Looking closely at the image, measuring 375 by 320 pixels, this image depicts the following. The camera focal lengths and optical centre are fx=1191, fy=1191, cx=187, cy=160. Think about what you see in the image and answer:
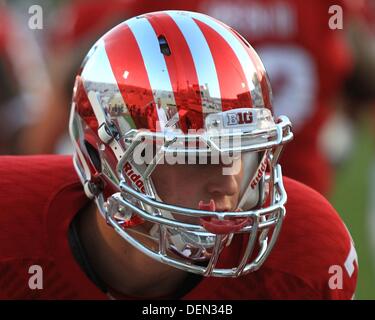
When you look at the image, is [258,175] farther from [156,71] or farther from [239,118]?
[156,71]

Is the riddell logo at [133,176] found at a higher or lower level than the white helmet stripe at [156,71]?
lower

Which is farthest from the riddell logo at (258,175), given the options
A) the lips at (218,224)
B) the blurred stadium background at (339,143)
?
the blurred stadium background at (339,143)

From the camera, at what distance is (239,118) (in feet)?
8.80

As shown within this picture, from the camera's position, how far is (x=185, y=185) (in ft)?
8.89

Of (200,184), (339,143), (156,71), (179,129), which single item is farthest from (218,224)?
(339,143)

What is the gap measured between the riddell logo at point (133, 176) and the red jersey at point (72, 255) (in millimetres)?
312

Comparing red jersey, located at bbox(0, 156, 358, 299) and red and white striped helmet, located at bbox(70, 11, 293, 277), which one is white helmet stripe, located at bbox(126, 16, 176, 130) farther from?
red jersey, located at bbox(0, 156, 358, 299)

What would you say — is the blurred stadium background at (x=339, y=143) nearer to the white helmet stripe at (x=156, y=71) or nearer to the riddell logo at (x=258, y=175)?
the white helmet stripe at (x=156, y=71)

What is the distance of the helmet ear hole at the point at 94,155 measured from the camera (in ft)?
9.37

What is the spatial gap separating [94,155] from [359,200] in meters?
5.24
